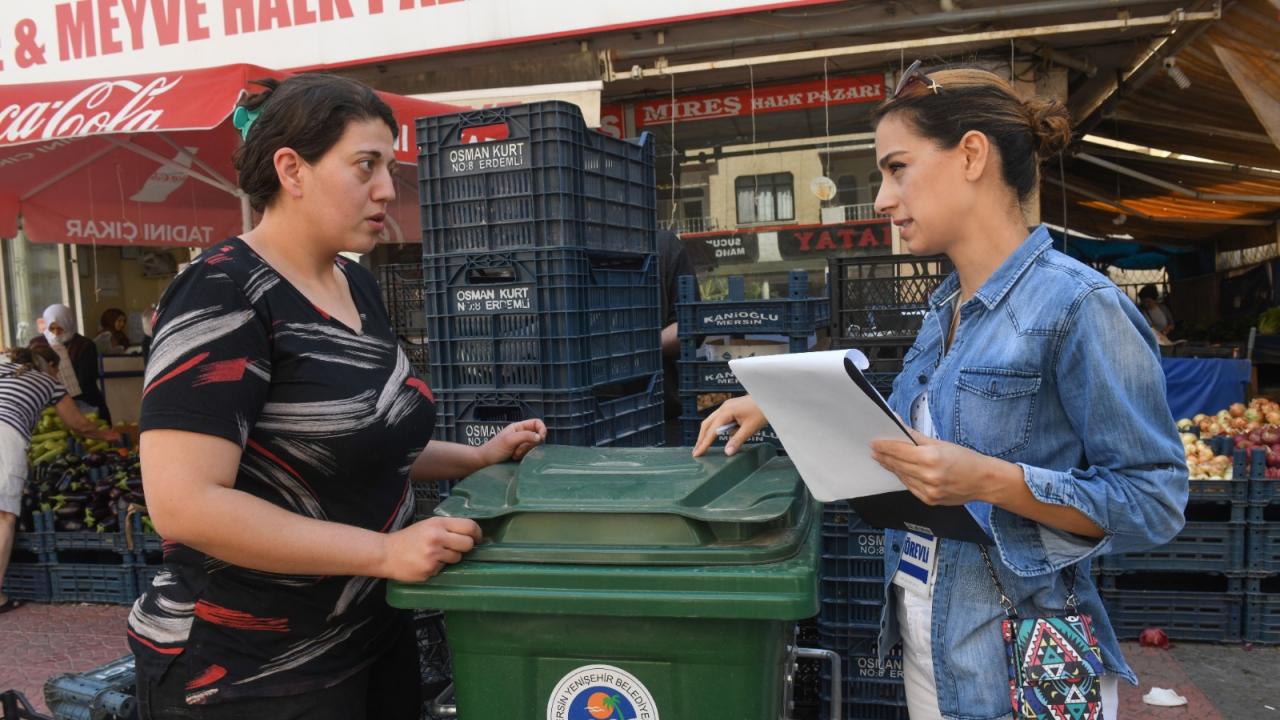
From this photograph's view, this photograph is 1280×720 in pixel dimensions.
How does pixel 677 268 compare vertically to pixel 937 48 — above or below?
below

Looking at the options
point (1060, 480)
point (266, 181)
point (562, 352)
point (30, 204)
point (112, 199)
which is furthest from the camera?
point (112, 199)

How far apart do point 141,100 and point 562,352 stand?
3.03 m

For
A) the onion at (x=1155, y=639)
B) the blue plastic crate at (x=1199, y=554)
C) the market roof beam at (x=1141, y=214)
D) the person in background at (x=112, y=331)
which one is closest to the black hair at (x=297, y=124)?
the blue plastic crate at (x=1199, y=554)

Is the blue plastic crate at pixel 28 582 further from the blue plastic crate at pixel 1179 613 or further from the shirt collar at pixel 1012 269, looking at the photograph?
the blue plastic crate at pixel 1179 613

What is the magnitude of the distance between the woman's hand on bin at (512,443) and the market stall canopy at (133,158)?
2.58 m

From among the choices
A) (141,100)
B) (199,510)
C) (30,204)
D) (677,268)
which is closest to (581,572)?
(199,510)

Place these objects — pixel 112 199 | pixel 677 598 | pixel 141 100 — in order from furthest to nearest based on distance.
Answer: pixel 112 199 → pixel 141 100 → pixel 677 598

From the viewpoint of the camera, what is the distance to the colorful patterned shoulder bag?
144 cm

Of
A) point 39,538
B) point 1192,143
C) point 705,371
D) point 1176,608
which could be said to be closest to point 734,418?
point 705,371

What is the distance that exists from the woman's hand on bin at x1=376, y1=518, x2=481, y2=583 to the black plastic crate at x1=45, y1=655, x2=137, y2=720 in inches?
47.3

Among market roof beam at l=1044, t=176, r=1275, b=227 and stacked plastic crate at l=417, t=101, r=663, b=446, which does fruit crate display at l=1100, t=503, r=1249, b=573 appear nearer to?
stacked plastic crate at l=417, t=101, r=663, b=446

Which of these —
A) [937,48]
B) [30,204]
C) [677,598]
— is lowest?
[677,598]

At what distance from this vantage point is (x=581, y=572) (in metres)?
1.57

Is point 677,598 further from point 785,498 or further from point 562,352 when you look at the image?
point 562,352
